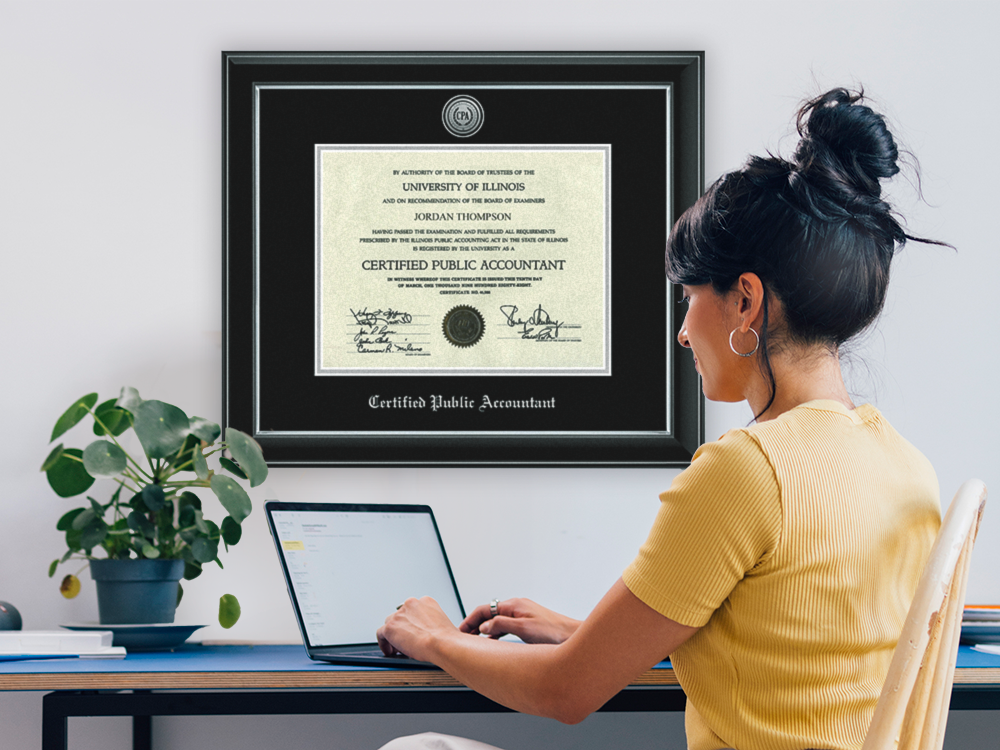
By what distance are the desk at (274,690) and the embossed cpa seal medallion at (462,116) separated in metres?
1.01

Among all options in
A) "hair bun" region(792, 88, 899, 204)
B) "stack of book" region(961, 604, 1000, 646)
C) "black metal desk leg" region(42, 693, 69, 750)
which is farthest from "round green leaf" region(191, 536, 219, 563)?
"stack of book" region(961, 604, 1000, 646)

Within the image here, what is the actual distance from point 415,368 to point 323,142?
48cm

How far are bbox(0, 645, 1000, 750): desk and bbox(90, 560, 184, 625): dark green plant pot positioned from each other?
0.71 feet

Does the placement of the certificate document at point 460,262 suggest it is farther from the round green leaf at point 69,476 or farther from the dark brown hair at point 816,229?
the dark brown hair at point 816,229

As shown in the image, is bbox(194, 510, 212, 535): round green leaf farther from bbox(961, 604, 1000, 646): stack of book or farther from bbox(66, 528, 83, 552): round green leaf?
bbox(961, 604, 1000, 646): stack of book

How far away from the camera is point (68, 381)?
5.17 ft

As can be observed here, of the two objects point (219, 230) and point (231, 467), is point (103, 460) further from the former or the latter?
point (219, 230)

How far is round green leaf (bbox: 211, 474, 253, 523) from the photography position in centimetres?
134

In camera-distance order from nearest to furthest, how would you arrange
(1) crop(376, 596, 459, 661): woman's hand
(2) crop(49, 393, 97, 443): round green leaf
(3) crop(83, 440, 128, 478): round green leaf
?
(1) crop(376, 596, 459, 661): woman's hand
(3) crop(83, 440, 128, 478): round green leaf
(2) crop(49, 393, 97, 443): round green leaf

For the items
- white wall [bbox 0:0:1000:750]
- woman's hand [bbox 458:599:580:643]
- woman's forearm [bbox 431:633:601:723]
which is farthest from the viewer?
white wall [bbox 0:0:1000:750]

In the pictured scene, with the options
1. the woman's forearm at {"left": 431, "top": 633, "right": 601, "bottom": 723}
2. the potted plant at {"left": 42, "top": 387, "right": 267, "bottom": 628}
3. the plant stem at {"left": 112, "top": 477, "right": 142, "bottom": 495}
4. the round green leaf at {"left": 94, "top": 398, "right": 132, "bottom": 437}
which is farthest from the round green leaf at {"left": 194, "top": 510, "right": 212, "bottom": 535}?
the woman's forearm at {"left": 431, "top": 633, "right": 601, "bottom": 723}
